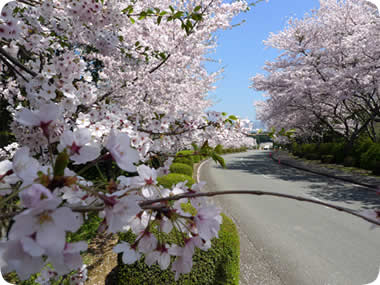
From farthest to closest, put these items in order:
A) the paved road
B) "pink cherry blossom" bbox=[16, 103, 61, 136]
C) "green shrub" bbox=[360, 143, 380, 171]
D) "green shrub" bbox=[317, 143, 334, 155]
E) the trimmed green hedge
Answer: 1. "green shrub" bbox=[317, 143, 334, 155]
2. the trimmed green hedge
3. "green shrub" bbox=[360, 143, 380, 171]
4. the paved road
5. "pink cherry blossom" bbox=[16, 103, 61, 136]

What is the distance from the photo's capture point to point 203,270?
243 cm

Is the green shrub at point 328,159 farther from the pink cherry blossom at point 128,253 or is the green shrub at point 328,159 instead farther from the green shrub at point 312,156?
the pink cherry blossom at point 128,253

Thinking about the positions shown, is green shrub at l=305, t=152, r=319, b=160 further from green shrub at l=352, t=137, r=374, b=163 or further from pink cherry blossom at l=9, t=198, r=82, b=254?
pink cherry blossom at l=9, t=198, r=82, b=254

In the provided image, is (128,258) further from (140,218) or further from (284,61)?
(284,61)

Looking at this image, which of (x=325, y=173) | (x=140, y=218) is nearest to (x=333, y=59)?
(x=325, y=173)

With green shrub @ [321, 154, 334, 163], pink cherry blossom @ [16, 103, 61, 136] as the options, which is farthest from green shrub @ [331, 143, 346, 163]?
pink cherry blossom @ [16, 103, 61, 136]

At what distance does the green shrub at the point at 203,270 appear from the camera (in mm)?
2410

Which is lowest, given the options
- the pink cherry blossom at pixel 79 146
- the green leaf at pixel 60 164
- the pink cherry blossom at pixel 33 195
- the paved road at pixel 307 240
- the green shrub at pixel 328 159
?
the paved road at pixel 307 240

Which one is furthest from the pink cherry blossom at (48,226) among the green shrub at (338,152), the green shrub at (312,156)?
the green shrub at (312,156)

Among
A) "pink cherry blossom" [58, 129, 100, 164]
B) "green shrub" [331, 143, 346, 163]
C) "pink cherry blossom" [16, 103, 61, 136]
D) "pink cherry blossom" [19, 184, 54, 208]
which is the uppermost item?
"pink cherry blossom" [16, 103, 61, 136]

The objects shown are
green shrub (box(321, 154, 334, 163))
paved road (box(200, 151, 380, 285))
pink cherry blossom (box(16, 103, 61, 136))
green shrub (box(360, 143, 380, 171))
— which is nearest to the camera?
pink cherry blossom (box(16, 103, 61, 136))

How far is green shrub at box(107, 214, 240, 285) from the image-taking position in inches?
94.9

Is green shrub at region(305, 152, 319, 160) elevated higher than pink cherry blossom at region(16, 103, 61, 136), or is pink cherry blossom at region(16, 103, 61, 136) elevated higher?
pink cherry blossom at region(16, 103, 61, 136)

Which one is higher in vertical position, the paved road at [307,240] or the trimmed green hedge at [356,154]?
the trimmed green hedge at [356,154]
